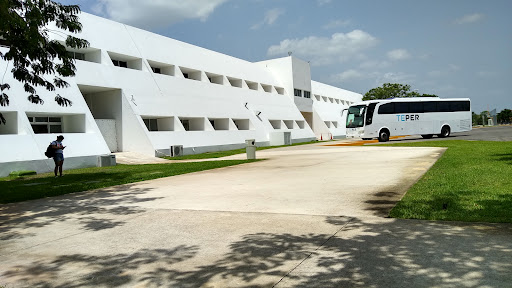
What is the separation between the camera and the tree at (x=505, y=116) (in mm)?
100500

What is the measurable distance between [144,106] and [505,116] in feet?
357

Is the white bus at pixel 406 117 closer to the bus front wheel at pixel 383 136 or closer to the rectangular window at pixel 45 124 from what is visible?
the bus front wheel at pixel 383 136

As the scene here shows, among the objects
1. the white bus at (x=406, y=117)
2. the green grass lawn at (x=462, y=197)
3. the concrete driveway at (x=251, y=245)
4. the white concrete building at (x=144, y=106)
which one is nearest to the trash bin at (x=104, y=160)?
the white concrete building at (x=144, y=106)

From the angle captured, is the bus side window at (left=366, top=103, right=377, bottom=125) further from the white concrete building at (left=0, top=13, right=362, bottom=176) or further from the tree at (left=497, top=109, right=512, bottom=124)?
the tree at (left=497, top=109, right=512, bottom=124)

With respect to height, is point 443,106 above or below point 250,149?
above

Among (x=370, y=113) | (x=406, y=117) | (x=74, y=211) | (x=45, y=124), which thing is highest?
(x=370, y=113)

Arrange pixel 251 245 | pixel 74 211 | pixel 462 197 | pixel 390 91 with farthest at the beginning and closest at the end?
pixel 390 91 → pixel 74 211 → pixel 462 197 → pixel 251 245

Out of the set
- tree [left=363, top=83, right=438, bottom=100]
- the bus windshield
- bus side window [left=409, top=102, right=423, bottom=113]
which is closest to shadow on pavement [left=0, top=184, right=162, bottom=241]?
the bus windshield

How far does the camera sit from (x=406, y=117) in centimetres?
3123

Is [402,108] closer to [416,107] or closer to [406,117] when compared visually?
[406,117]

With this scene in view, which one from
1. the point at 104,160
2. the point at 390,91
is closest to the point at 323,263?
the point at 104,160

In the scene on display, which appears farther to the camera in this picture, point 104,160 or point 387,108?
point 387,108

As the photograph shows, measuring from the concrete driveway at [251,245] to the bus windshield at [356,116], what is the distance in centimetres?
2443

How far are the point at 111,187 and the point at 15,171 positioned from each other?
9150 millimetres
